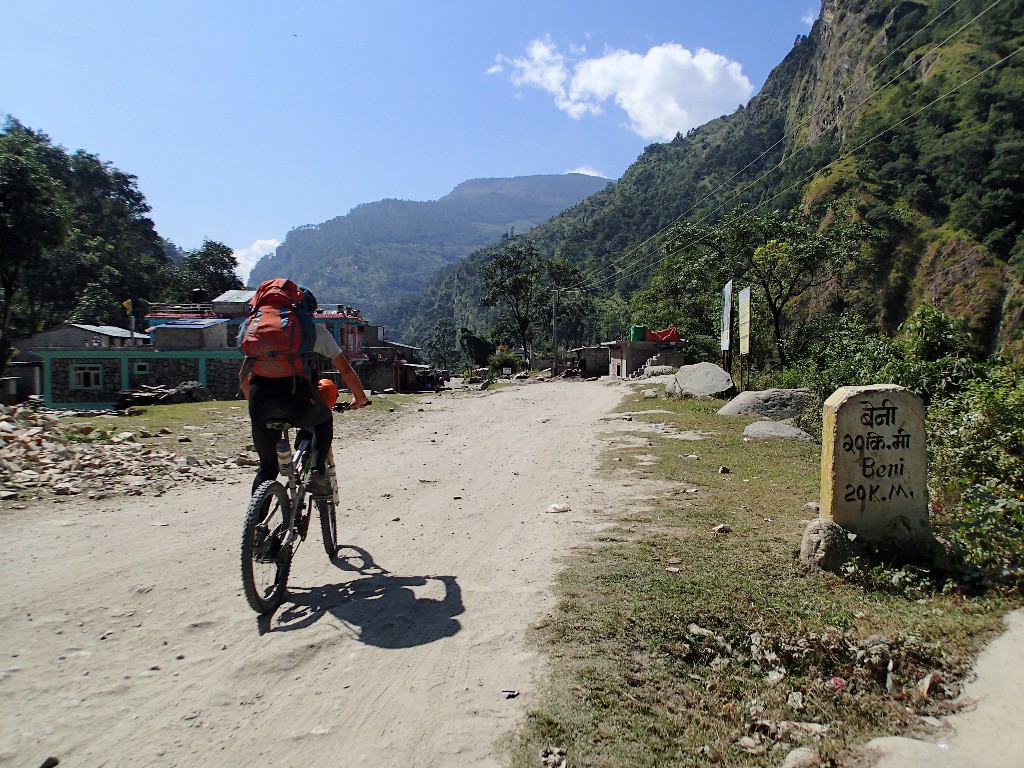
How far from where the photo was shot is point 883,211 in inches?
2264

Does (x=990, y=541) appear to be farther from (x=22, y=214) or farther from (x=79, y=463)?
(x=22, y=214)

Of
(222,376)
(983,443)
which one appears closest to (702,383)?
(983,443)

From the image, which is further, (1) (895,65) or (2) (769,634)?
(1) (895,65)

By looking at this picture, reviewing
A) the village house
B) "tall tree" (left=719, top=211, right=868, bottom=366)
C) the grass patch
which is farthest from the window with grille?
the grass patch

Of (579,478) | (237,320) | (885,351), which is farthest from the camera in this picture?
(237,320)

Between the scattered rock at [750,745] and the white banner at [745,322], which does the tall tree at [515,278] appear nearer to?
the white banner at [745,322]

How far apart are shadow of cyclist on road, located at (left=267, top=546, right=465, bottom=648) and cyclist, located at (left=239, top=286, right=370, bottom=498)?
2.55ft

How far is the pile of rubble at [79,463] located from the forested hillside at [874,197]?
2296cm

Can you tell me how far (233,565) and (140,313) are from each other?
66.6 meters

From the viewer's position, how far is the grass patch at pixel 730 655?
9.04ft

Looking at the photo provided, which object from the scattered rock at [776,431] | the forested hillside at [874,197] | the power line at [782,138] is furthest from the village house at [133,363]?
the power line at [782,138]

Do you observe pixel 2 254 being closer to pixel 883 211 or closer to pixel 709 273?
pixel 709 273

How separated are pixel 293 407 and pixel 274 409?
0.12 metres

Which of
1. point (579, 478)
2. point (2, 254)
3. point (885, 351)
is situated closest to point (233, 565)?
point (579, 478)
